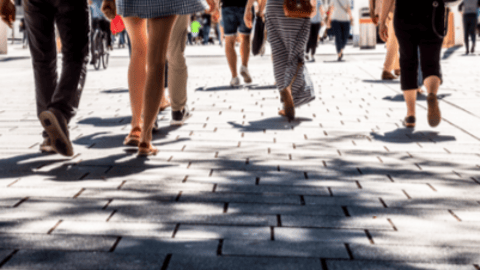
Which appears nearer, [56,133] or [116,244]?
[116,244]

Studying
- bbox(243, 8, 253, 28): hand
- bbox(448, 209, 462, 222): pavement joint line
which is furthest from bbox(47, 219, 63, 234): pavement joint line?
bbox(243, 8, 253, 28): hand

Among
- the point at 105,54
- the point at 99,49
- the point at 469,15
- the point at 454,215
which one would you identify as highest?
the point at 469,15

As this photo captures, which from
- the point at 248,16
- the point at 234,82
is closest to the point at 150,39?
the point at 248,16

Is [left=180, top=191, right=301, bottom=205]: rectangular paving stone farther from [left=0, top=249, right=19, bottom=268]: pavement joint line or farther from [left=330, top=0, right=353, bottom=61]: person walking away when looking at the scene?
[left=330, top=0, right=353, bottom=61]: person walking away

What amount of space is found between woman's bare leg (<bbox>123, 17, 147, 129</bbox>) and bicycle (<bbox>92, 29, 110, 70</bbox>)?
8.32 metres

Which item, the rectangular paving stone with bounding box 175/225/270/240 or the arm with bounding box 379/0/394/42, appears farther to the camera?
the arm with bounding box 379/0/394/42

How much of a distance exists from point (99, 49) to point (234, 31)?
4269 millimetres

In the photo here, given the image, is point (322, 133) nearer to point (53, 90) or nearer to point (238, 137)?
point (238, 137)

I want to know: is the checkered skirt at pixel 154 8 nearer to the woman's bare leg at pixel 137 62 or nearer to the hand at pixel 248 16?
the woman's bare leg at pixel 137 62

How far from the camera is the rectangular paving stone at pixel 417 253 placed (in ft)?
8.60

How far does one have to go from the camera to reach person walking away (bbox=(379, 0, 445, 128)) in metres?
5.84

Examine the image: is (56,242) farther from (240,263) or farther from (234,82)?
(234,82)

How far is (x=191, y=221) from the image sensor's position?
122 inches

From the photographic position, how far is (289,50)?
659 centimetres
